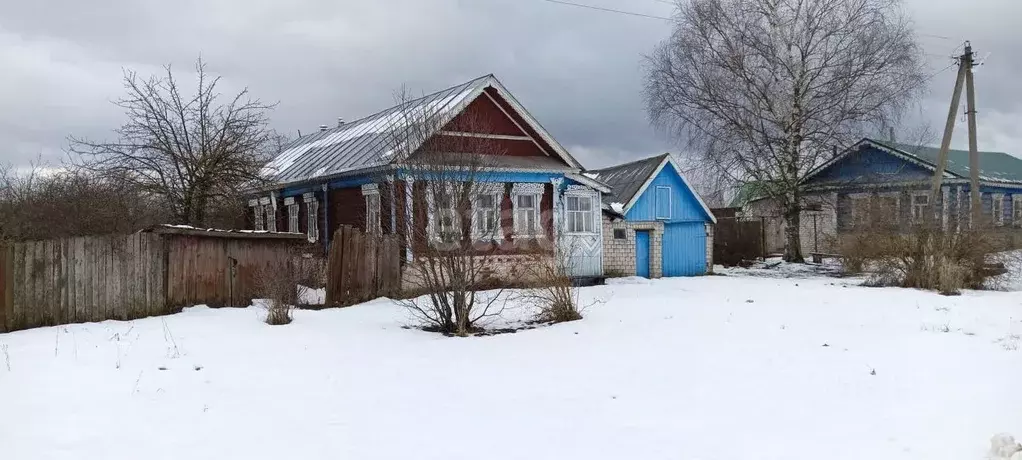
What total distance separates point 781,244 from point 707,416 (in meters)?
31.2

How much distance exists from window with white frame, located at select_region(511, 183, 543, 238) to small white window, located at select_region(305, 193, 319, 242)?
19.4 ft

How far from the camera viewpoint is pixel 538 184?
59.6 feet

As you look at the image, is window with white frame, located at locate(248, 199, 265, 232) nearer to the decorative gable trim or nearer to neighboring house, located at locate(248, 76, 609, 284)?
neighboring house, located at locate(248, 76, 609, 284)

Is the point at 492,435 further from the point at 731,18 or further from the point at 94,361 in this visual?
the point at 731,18

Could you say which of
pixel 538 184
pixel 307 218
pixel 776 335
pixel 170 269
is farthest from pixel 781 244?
pixel 170 269

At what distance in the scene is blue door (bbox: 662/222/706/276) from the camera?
21.9m

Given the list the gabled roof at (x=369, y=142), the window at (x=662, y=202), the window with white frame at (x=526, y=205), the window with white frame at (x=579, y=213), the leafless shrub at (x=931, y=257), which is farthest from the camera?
the window at (x=662, y=202)

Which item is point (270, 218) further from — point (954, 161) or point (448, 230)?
point (954, 161)

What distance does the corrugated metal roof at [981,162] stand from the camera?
93.9 feet

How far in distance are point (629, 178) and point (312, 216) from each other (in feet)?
33.2

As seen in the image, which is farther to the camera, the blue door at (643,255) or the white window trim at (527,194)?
the blue door at (643,255)

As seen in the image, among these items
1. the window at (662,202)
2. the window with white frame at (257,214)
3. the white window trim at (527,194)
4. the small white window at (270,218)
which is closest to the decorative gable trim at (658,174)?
the window at (662,202)

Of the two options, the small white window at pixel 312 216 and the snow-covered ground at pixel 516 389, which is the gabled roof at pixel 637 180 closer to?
the small white window at pixel 312 216

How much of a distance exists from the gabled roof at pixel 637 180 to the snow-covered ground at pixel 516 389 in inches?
396
